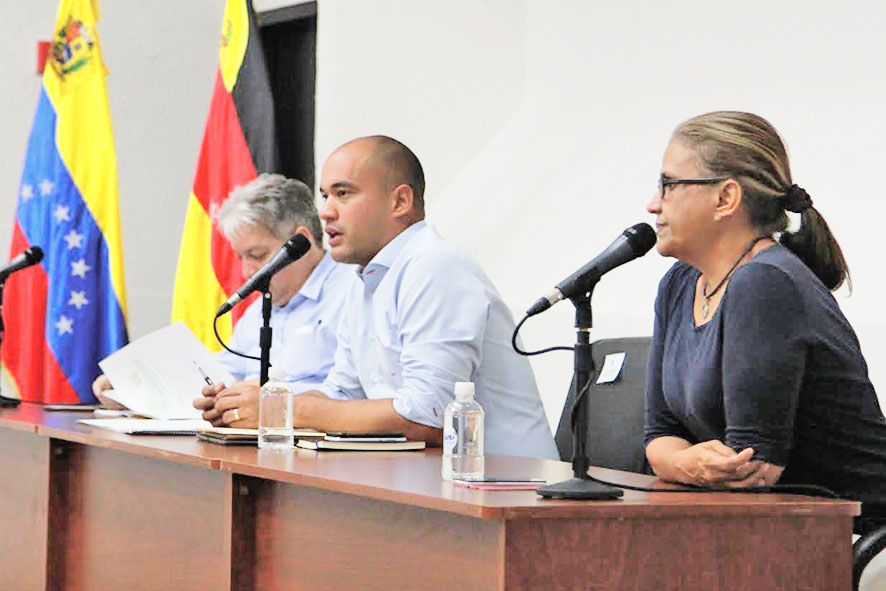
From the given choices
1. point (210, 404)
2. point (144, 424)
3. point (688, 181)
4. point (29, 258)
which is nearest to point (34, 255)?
point (29, 258)

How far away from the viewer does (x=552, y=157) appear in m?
4.41

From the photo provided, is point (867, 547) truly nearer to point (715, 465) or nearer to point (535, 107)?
point (715, 465)

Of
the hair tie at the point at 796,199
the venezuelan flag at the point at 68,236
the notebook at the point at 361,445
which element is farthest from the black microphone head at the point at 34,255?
the hair tie at the point at 796,199

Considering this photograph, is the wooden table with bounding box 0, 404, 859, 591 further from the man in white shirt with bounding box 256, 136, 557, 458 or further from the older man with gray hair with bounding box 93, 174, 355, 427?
the older man with gray hair with bounding box 93, 174, 355, 427

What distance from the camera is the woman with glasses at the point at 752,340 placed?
1.92 metres

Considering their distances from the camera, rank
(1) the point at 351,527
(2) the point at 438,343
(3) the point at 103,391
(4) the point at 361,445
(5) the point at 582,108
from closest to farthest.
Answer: (1) the point at 351,527 < (4) the point at 361,445 < (2) the point at 438,343 < (3) the point at 103,391 < (5) the point at 582,108

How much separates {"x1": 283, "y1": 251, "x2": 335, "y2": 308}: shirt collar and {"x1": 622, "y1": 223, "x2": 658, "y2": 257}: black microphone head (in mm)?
1878

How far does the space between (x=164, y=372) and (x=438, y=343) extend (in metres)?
0.79

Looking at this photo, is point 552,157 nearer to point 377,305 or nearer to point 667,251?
point 377,305

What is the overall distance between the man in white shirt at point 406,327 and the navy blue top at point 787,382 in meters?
0.63

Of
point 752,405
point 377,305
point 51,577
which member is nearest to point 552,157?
point 377,305

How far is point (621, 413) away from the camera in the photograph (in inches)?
105

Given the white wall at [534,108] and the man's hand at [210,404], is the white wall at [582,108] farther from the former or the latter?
the man's hand at [210,404]

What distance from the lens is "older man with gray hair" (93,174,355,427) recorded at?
347 cm
